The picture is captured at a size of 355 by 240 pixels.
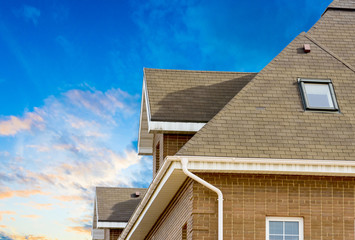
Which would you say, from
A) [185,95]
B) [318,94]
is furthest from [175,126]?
[318,94]

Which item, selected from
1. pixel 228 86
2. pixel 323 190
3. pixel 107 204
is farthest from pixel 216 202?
pixel 107 204

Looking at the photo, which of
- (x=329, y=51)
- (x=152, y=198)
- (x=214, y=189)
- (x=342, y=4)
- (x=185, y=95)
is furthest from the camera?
(x=342, y=4)

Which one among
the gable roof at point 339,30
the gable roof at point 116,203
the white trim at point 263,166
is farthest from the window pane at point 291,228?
Result: the gable roof at point 116,203

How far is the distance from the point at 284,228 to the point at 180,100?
652 centimetres

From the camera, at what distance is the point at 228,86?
73.7 feet

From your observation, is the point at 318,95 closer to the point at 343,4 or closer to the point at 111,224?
the point at 343,4

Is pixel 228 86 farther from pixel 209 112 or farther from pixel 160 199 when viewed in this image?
pixel 160 199

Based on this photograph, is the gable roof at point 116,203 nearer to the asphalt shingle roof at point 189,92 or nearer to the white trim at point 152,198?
the white trim at point 152,198

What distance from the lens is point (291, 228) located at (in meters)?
15.9

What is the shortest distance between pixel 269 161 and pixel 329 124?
2.49m

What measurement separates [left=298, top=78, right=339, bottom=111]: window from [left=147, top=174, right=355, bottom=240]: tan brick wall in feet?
7.49

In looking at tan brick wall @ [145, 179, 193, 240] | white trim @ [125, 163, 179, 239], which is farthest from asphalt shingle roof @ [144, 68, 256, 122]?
tan brick wall @ [145, 179, 193, 240]

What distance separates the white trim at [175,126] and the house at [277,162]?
217 cm

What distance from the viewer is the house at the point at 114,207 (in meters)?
34.4
